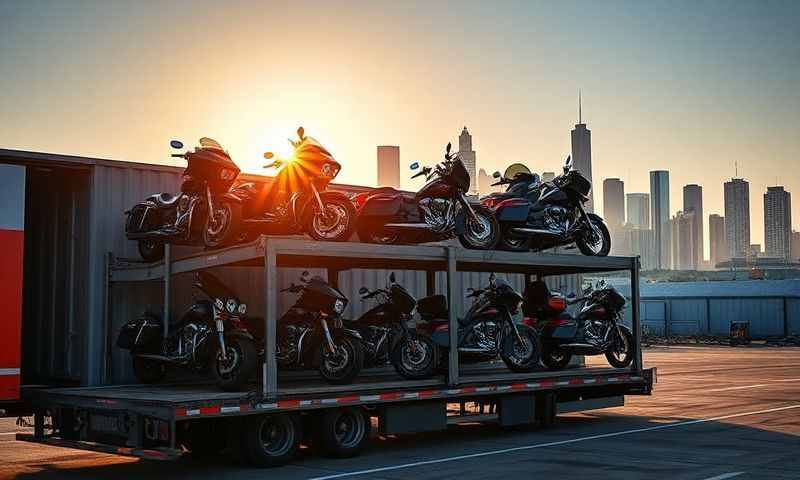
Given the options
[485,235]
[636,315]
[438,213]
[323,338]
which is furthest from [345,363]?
[636,315]

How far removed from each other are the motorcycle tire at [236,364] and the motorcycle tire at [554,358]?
5.80 m

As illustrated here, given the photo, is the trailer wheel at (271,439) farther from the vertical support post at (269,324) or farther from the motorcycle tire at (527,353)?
the motorcycle tire at (527,353)

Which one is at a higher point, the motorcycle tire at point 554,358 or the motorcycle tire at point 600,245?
the motorcycle tire at point 600,245

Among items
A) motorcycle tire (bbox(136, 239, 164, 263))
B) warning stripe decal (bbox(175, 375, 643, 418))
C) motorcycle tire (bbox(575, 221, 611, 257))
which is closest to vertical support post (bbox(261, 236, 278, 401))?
warning stripe decal (bbox(175, 375, 643, 418))

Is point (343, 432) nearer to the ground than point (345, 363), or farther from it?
nearer to the ground

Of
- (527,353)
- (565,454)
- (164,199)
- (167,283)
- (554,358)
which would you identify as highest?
(164,199)

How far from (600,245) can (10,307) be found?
8698 millimetres

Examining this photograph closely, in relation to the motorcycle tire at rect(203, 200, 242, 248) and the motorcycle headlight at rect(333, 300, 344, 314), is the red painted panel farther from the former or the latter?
the motorcycle headlight at rect(333, 300, 344, 314)

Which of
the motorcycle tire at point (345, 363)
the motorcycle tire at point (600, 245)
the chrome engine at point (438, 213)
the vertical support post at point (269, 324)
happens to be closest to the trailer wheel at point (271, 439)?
the vertical support post at point (269, 324)

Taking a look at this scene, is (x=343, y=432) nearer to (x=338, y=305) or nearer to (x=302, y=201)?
(x=338, y=305)

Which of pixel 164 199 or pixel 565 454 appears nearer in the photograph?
pixel 565 454

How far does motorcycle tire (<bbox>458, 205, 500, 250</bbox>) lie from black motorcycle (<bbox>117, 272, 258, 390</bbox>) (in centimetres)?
325

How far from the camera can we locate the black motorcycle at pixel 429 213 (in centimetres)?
1261

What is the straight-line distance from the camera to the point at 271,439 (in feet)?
33.5
